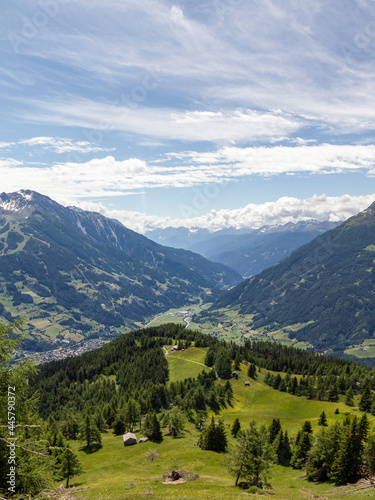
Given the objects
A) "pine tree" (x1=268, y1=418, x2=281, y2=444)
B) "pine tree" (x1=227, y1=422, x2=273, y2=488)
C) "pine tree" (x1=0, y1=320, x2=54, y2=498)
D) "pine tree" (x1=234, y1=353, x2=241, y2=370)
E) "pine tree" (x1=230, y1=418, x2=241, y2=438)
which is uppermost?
"pine tree" (x1=0, y1=320, x2=54, y2=498)

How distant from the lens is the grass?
51.3 metres

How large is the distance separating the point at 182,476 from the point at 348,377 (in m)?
123

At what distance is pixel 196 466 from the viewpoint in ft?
246

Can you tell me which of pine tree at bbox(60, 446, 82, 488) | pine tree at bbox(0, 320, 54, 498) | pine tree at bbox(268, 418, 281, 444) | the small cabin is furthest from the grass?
pine tree at bbox(0, 320, 54, 498)

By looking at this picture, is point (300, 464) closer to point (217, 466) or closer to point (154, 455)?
point (217, 466)

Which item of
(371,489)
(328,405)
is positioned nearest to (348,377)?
(328,405)

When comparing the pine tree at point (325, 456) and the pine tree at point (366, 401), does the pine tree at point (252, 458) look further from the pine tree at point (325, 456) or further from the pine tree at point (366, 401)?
the pine tree at point (366, 401)

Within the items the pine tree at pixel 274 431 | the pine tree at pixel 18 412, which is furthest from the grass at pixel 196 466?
the pine tree at pixel 18 412

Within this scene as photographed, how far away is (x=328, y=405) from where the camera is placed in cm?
13162

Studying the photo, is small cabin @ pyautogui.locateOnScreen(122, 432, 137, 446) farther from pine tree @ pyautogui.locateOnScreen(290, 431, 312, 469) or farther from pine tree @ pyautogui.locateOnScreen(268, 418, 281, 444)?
pine tree @ pyautogui.locateOnScreen(290, 431, 312, 469)

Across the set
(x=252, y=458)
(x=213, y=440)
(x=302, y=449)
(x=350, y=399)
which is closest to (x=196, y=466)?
(x=213, y=440)

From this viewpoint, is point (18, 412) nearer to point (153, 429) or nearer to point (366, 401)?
point (153, 429)

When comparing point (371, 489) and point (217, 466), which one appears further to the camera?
point (217, 466)

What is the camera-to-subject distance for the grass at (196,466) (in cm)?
5131
